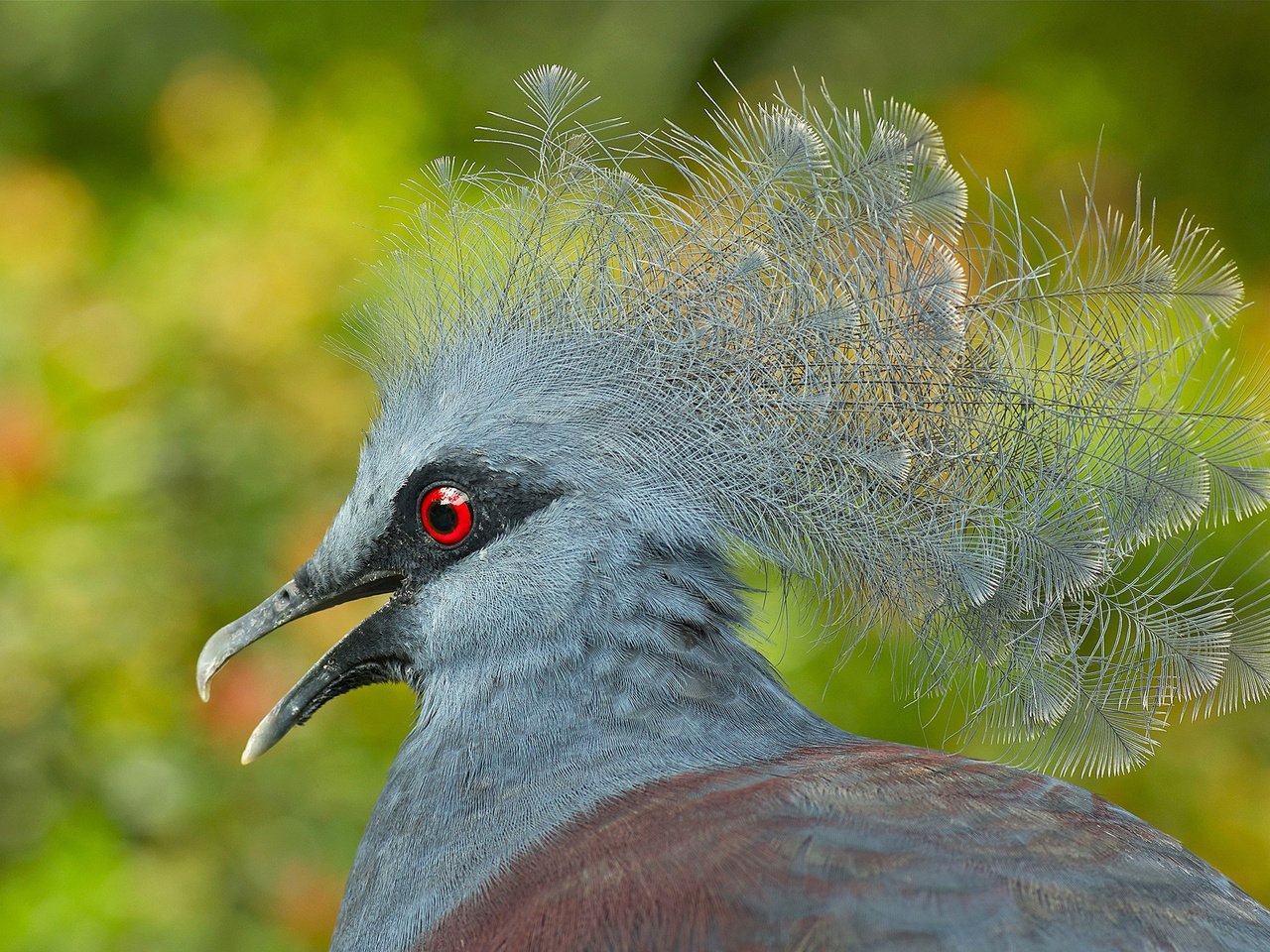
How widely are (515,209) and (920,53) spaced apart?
8.37 ft

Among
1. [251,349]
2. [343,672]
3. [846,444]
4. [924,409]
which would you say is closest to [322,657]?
[343,672]

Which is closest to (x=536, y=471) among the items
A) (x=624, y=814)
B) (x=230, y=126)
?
(x=624, y=814)

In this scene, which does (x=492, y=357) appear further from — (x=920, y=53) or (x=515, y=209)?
(x=920, y=53)

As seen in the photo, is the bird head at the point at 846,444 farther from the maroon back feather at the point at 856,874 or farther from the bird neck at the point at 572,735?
the maroon back feather at the point at 856,874

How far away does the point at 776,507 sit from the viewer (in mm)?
1546

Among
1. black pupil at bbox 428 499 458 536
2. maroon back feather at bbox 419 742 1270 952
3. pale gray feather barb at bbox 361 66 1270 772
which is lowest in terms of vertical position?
maroon back feather at bbox 419 742 1270 952

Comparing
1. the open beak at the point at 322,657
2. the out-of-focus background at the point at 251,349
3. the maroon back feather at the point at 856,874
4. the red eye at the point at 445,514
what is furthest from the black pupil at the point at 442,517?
the out-of-focus background at the point at 251,349

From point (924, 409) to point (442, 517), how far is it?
0.63m

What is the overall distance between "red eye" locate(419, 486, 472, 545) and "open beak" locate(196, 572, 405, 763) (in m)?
0.10

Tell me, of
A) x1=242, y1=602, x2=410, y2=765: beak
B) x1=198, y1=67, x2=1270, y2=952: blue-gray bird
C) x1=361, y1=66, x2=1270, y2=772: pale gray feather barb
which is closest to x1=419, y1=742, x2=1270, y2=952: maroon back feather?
x1=198, y1=67, x2=1270, y2=952: blue-gray bird

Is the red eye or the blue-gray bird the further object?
the red eye

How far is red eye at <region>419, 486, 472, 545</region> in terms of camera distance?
162cm

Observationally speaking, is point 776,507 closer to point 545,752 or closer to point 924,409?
point 924,409

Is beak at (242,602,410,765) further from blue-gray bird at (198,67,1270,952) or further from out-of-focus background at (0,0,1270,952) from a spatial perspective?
out-of-focus background at (0,0,1270,952)
